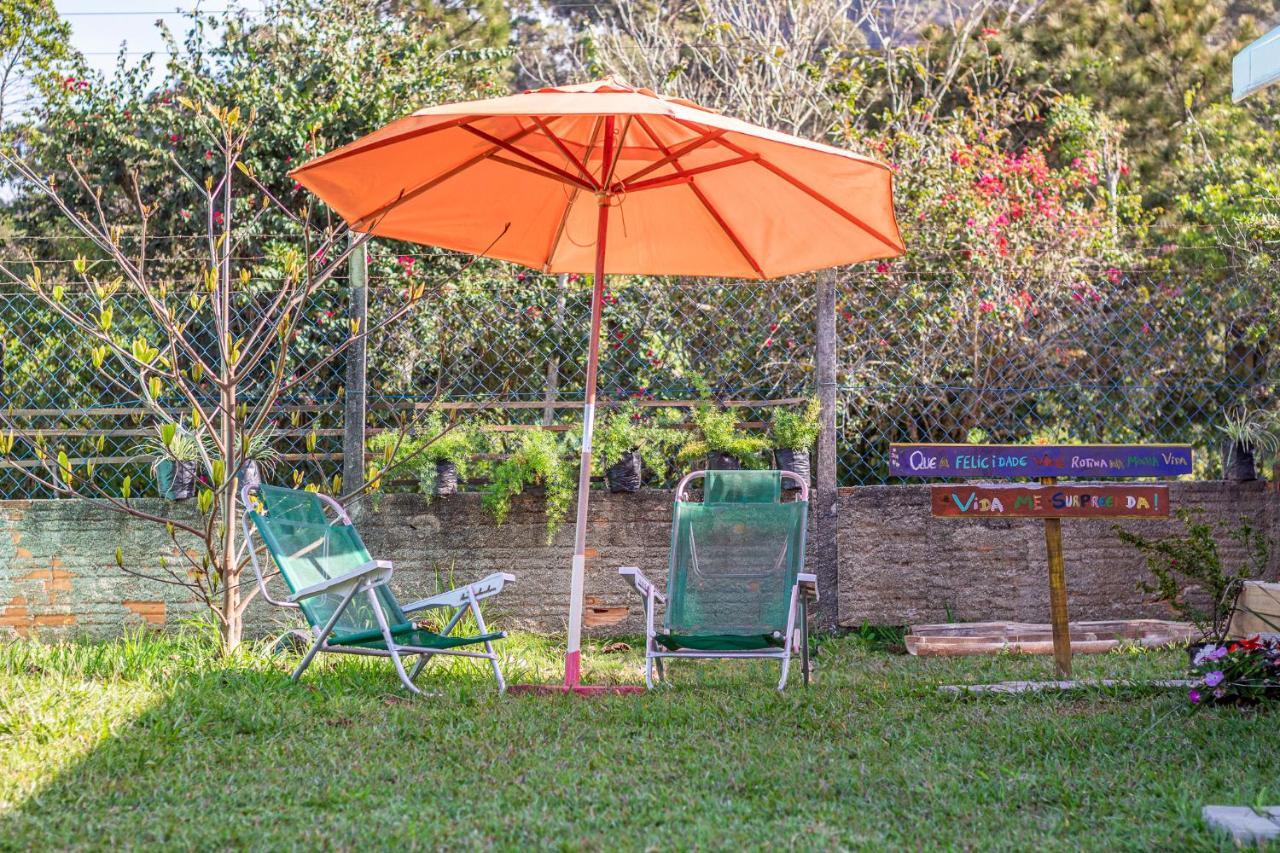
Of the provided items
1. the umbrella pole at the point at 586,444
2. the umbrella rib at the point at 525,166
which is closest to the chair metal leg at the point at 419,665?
the umbrella pole at the point at 586,444

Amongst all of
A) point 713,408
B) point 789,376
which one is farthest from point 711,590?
point 789,376

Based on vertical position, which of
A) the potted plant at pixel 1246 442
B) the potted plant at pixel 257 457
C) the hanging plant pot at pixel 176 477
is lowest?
the hanging plant pot at pixel 176 477

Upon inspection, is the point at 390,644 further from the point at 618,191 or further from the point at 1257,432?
the point at 1257,432

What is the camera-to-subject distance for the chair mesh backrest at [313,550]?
15.1ft

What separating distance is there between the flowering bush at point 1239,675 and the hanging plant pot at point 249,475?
11.9 feet

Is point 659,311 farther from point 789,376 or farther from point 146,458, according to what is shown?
point 146,458

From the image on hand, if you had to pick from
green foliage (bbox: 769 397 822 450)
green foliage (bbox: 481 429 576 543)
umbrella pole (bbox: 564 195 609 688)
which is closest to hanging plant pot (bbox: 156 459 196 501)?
green foliage (bbox: 481 429 576 543)

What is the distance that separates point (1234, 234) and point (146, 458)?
20.2ft

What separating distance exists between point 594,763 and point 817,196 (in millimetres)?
2507

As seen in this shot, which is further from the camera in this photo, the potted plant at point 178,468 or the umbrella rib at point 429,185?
the potted plant at point 178,468

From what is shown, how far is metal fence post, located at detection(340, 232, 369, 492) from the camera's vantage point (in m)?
6.07

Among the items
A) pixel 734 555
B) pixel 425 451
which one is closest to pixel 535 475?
pixel 425 451

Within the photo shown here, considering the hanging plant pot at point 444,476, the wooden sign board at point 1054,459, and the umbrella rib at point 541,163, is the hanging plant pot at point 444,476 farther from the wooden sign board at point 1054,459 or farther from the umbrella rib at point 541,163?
the wooden sign board at point 1054,459

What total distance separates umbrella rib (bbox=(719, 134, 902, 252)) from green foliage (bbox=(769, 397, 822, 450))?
1.30 metres
